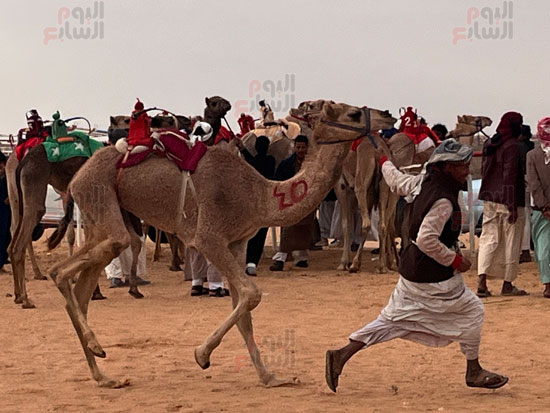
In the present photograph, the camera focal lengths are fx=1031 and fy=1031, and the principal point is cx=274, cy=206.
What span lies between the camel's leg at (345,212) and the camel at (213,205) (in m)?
8.57

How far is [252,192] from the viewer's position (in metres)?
7.86

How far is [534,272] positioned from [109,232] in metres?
9.64

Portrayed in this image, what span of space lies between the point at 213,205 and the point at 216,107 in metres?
4.73

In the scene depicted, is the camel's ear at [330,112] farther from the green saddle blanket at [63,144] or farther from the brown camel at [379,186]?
the brown camel at [379,186]

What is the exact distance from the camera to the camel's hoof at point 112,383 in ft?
25.3

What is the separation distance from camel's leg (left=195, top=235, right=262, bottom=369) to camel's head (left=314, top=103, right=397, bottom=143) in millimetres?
1095

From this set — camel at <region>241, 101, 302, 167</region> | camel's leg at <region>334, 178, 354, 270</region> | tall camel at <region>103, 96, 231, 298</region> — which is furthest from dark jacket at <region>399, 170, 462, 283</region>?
camel's leg at <region>334, 178, 354, 270</region>

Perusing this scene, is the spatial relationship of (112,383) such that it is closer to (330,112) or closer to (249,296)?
(249,296)

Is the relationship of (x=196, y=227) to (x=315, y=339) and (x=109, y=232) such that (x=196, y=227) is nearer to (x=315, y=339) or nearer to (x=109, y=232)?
(x=109, y=232)

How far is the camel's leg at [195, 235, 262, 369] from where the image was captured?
7.34 m

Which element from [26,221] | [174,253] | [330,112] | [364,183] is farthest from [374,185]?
[330,112]

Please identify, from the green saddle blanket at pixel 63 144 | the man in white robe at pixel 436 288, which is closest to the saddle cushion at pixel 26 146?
the green saddle blanket at pixel 63 144

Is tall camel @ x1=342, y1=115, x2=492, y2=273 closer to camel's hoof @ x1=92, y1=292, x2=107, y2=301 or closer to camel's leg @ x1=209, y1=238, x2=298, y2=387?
camel's hoof @ x1=92, y1=292, x2=107, y2=301

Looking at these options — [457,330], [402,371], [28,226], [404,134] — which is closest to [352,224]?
[404,134]
